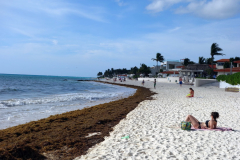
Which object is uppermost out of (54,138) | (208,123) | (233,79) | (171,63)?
(171,63)

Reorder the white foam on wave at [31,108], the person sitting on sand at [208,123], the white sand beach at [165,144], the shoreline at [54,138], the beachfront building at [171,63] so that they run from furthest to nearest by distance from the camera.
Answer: the beachfront building at [171,63] < the white foam on wave at [31,108] < the person sitting on sand at [208,123] < the shoreline at [54,138] < the white sand beach at [165,144]

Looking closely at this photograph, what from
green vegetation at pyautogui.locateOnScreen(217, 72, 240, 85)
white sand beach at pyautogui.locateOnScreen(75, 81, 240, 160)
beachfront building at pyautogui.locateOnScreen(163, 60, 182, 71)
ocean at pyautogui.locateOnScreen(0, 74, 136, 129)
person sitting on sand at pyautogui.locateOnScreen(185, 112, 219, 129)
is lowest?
ocean at pyautogui.locateOnScreen(0, 74, 136, 129)

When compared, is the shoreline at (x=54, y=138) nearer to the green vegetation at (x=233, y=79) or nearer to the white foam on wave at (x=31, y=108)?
the white foam on wave at (x=31, y=108)

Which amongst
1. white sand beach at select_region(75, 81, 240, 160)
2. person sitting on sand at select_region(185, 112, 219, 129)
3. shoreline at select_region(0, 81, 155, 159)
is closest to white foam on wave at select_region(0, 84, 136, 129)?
shoreline at select_region(0, 81, 155, 159)

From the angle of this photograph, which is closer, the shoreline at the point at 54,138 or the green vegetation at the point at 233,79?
the shoreline at the point at 54,138

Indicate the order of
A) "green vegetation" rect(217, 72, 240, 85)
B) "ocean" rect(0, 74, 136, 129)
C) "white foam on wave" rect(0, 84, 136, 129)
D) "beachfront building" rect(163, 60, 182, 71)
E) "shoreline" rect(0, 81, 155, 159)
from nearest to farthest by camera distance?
"shoreline" rect(0, 81, 155, 159)
"white foam on wave" rect(0, 84, 136, 129)
"ocean" rect(0, 74, 136, 129)
"green vegetation" rect(217, 72, 240, 85)
"beachfront building" rect(163, 60, 182, 71)

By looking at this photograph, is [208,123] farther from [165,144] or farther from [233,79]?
[233,79]

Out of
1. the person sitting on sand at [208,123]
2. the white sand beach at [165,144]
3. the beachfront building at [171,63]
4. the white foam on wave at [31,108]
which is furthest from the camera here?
the beachfront building at [171,63]

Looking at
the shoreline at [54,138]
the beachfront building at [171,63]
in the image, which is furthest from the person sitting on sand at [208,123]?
the beachfront building at [171,63]

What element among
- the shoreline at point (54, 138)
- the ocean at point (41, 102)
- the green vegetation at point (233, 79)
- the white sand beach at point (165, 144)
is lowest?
the ocean at point (41, 102)

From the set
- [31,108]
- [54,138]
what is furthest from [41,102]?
[54,138]

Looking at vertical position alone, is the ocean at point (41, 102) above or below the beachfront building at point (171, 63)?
below

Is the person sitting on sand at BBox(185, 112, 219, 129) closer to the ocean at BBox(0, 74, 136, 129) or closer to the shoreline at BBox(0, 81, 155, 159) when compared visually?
the shoreline at BBox(0, 81, 155, 159)

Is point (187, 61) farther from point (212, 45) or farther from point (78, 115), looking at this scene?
point (78, 115)
